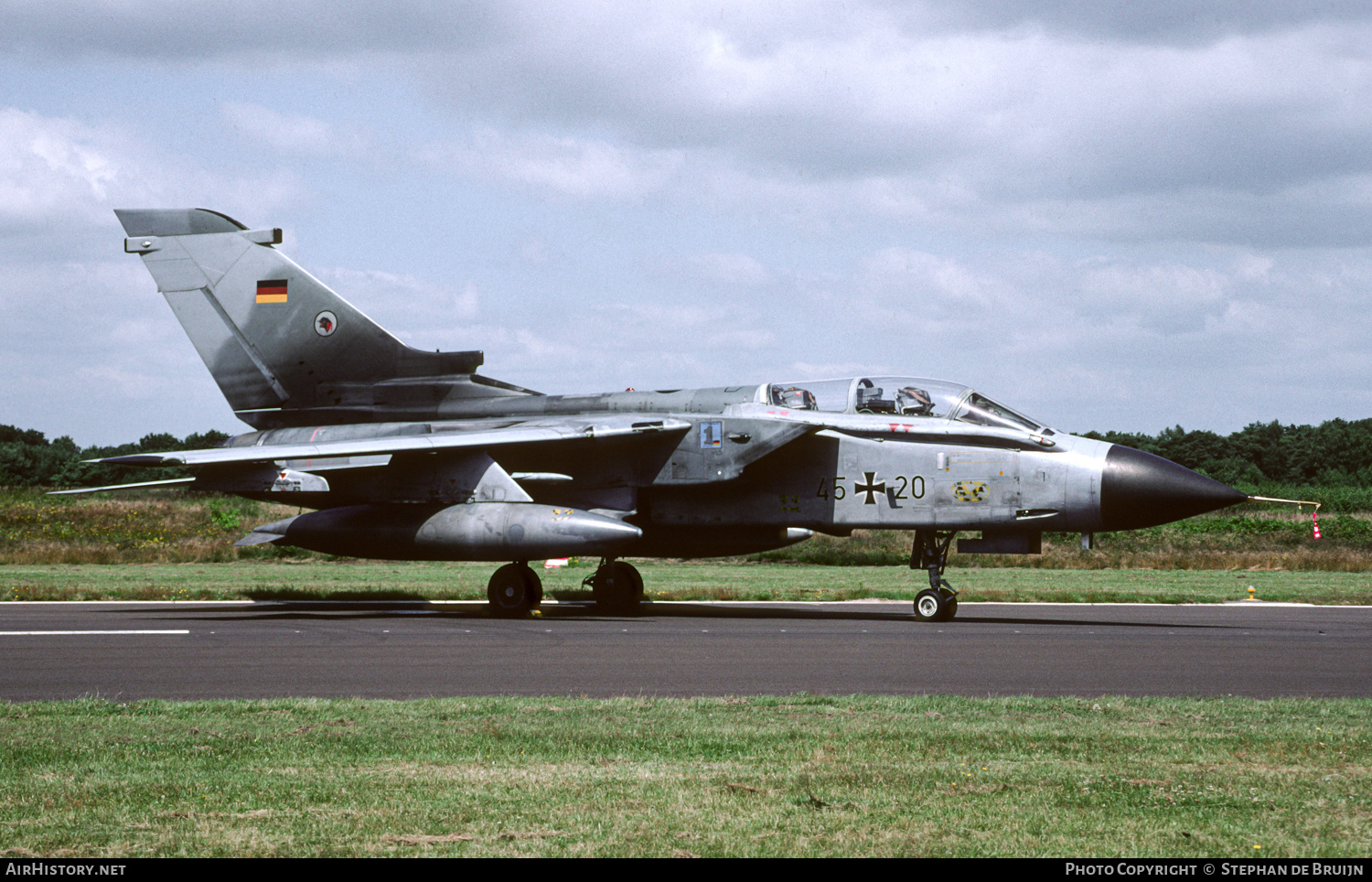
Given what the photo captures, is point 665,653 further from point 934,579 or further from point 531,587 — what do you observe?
point 531,587

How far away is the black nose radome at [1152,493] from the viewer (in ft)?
55.1

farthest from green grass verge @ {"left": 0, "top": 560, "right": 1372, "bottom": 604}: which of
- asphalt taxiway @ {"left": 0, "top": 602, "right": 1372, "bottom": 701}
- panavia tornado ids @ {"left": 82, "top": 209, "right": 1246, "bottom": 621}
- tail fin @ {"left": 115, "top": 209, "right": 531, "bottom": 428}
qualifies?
tail fin @ {"left": 115, "top": 209, "right": 531, "bottom": 428}

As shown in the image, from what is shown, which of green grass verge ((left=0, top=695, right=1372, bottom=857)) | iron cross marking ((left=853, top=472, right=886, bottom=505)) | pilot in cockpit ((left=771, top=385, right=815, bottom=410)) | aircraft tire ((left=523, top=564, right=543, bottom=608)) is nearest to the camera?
green grass verge ((left=0, top=695, right=1372, bottom=857))

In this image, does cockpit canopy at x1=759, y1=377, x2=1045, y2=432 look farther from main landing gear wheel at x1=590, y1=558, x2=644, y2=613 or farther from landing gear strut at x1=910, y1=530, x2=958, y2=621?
main landing gear wheel at x1=590, y1=558, x2=644, y2=613

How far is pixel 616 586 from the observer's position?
2097 centimetres

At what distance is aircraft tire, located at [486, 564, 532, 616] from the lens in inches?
776

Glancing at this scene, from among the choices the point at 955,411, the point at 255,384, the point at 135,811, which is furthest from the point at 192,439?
the point at 135,811

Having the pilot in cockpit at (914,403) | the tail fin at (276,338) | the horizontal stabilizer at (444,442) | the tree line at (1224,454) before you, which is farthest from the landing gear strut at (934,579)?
the tree line at (1224,454)

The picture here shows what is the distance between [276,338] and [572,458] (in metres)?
6.15

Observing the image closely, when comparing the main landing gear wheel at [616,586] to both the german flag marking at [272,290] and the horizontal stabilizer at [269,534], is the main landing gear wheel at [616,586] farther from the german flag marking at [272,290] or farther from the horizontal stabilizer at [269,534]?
the german flag marking at [272,290]

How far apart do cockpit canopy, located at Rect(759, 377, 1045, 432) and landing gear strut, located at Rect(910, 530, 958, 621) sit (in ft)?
5.89

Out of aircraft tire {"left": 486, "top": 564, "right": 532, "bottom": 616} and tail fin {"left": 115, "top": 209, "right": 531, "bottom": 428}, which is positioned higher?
tail fin {"left": 115, "top": 209, "right": 531, "bottom": 428}

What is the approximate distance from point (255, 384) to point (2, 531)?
21929mm

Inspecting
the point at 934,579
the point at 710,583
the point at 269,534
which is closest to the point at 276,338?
the point at 269,534
